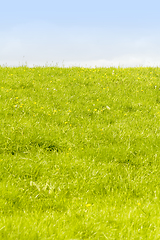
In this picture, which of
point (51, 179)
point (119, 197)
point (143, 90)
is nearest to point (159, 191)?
point (119, 197)

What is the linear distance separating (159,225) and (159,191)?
3.35 ft

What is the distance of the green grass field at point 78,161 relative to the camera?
132 inches

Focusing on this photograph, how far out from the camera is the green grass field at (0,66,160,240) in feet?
11.0

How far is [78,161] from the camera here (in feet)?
16.6

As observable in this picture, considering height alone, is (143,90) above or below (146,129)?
above

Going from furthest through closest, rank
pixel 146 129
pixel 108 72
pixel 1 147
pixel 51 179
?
pixel 108 72 < pixel 146 129 < pixel 1 147 < pixel 51 179

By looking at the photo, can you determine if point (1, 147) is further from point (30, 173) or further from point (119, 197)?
point (119, 197)

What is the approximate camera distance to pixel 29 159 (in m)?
5.01

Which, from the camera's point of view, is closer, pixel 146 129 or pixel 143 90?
pixel 146 129

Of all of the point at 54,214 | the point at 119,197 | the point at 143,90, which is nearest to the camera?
the point at 54,214

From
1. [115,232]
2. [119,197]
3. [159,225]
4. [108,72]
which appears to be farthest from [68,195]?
[108,72]

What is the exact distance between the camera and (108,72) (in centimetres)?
1288

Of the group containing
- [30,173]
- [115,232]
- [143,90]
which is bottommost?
[115,232]

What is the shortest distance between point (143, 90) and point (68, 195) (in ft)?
24.6
